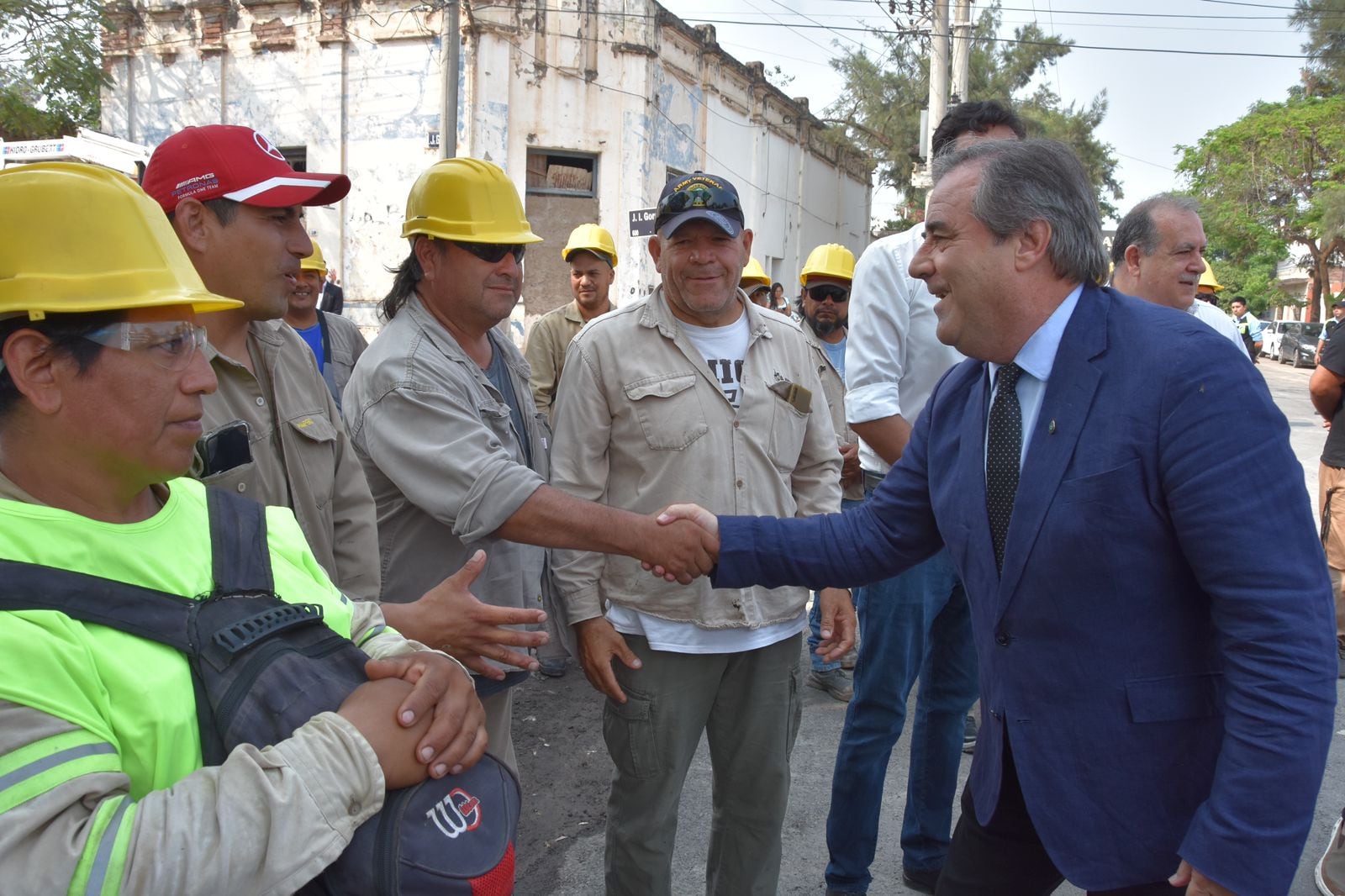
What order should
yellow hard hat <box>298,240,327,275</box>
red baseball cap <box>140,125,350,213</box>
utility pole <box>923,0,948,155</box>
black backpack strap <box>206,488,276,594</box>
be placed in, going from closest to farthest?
1. black backpack strap <box>206,488,276,594</box>
2. red baseball cap <box>140,125,350,213</box>
3. yellow hard hat <box>298,240,327,275</box>
4. utility pole <box>923,0,948,155</box>

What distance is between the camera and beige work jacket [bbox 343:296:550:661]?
2.64 meters

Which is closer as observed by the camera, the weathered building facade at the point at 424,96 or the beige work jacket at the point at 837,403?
the beige work jacket at the point at 837,403

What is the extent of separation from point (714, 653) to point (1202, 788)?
1.36m

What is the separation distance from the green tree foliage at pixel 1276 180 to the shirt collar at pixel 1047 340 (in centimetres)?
4367

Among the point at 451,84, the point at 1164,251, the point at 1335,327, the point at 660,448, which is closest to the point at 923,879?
the point at 660,448

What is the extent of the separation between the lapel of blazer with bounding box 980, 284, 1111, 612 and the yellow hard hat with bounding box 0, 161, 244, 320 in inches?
60.1

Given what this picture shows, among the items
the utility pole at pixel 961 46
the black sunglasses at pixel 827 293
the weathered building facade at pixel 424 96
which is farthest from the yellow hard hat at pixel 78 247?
the weathered building facade at pixel 424 96

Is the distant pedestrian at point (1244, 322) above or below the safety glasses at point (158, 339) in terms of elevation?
above

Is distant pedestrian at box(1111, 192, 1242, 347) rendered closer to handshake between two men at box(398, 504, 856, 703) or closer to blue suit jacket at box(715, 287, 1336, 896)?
handshake between two men at box(398, 504, 856, 703)

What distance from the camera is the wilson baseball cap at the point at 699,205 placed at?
3.00 metres

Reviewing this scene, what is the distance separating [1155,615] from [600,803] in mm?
2810

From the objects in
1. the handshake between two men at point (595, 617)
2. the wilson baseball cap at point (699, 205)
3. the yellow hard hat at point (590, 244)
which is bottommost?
the handshake between two men at point (595, 617)

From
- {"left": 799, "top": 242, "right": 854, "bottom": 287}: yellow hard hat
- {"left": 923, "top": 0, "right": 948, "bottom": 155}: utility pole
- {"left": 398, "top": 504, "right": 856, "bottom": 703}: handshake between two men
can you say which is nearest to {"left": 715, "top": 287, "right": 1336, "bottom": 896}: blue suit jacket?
{"left": 398, "top": 504, "right": 856, "bottom": 703}: handshake between two men

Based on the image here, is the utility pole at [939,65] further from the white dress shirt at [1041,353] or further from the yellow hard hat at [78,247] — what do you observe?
the yellow hard hat at [78,247]
